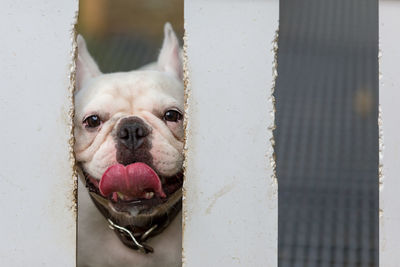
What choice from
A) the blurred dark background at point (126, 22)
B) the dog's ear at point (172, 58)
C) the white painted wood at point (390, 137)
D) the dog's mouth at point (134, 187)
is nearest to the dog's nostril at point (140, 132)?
the dog's mouth at point (134, 187)

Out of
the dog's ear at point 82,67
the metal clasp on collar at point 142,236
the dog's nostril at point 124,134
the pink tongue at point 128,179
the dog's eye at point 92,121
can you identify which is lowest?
the metal clasp on collar at point 142,236

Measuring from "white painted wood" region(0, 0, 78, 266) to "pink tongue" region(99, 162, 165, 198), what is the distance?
8.7 inches

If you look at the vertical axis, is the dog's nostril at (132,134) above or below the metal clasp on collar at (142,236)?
above

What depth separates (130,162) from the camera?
5.00 feet

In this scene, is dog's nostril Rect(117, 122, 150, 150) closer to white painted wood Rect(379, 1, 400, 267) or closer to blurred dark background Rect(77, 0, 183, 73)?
white painted wood Rect(379, 1, 400, 267)

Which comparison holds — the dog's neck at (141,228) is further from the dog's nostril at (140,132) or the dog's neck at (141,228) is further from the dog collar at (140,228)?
the dog's nostril at (140,132)

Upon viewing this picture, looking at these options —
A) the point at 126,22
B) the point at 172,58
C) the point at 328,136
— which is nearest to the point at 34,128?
the point at 172,58

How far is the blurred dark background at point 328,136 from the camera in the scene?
2186mm

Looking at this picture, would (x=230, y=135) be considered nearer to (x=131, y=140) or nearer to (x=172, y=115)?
(x=131, y=140)

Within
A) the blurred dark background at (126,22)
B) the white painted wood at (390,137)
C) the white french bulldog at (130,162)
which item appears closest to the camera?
the white painted wood at (390,137)

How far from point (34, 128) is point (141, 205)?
406 mm

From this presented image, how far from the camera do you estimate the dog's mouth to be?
4.58 ft

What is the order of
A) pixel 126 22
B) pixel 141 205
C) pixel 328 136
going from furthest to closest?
pixel 126 22
pixel 328 136
pixel 141 205

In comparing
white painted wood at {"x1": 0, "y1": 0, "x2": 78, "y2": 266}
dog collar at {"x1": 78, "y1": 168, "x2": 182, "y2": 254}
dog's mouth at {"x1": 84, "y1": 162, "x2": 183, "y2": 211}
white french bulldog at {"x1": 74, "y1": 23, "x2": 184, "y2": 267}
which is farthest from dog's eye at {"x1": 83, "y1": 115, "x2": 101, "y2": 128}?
white painted wood at {"x1": 0, "y1": 0, "x2": 78, "y2": 266}
